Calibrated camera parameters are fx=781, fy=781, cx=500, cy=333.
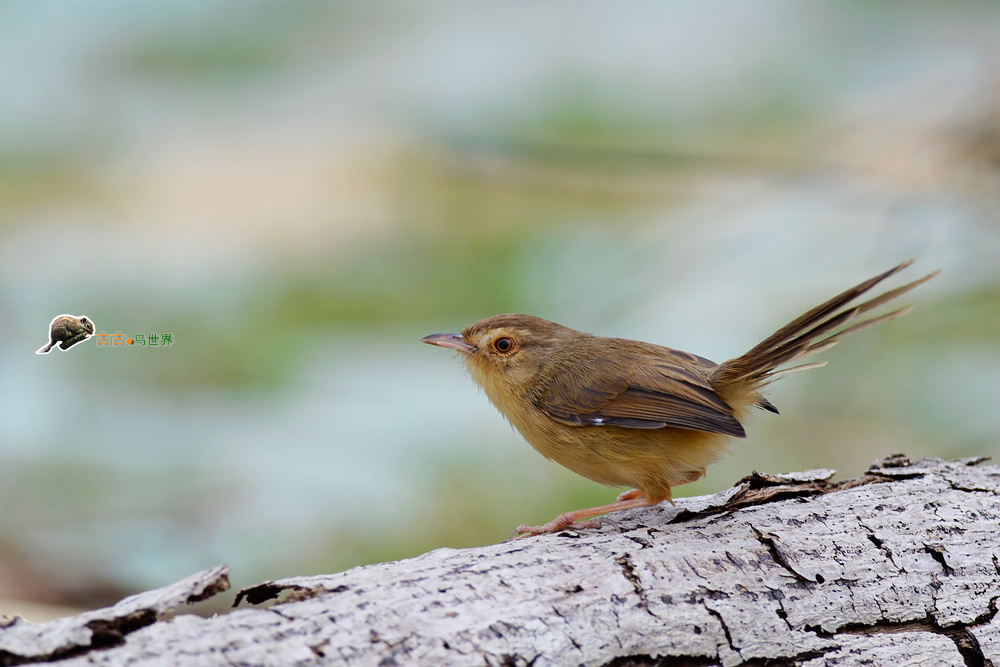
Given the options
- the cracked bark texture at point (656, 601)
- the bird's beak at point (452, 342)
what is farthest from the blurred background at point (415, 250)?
the cracked bark texture at point (656, 601)

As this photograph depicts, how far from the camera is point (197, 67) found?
520 cm

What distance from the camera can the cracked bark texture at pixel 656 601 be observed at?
191 centimetres

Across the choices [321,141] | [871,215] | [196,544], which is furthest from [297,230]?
[871,215]

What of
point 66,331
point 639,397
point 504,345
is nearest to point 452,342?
point 504,345

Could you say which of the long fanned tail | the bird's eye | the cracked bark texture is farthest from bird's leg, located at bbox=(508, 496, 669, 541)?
the bird's eye

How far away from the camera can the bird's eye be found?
12.0 ft

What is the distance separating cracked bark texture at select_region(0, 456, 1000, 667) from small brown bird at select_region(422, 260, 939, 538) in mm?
229

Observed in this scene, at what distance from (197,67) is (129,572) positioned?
322cm

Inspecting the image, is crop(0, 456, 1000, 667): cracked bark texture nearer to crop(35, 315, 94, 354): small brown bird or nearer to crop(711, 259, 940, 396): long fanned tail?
crop(711, 259, 940, 396): long fanned tail

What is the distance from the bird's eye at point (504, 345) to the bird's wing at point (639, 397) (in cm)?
32

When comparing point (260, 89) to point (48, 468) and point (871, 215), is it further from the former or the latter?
point (871, 215)

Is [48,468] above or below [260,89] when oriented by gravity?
below

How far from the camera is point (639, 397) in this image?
3.13 meters

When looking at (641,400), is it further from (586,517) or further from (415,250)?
(415,250)
